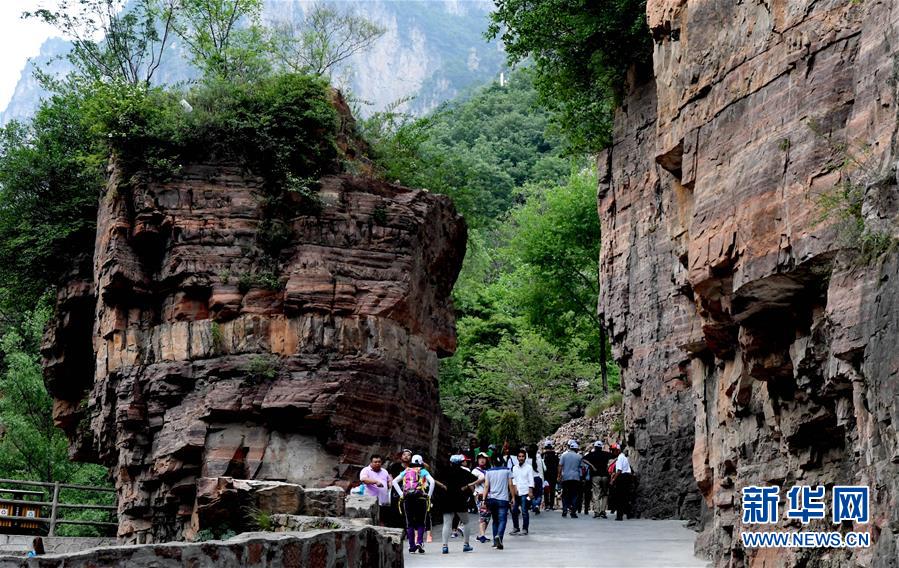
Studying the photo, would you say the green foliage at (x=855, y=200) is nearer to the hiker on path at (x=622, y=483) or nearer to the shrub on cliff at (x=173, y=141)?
the shrub on cliff at (x=173, y=141)

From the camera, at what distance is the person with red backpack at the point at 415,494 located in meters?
15.8

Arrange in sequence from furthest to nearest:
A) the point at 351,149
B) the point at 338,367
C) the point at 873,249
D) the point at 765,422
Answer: the point at 351,149, the point at 338,367, the point at 765,422, the point at 873,249

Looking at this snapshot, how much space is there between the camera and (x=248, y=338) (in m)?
20.6

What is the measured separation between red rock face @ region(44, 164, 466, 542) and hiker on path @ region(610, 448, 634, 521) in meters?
4.30

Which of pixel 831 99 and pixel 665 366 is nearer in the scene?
pixel 831 99

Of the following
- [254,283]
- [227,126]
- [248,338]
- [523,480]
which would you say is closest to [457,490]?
[523,480]

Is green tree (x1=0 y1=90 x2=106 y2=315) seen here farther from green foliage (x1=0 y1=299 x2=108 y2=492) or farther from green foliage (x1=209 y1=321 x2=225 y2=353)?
green foliage (x1=209 y1=321 x2=225 y2=353)

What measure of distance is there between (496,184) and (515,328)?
2057cm

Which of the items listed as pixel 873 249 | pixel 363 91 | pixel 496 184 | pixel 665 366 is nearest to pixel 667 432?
pixel 665 366

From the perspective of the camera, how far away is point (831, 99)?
1180 centimetres

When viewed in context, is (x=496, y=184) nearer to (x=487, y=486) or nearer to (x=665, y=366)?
(x=665, y=366)

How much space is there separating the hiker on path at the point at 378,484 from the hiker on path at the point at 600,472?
8.88 metres

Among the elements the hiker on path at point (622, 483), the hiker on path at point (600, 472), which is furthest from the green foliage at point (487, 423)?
the hiker on path at point (622, 483)

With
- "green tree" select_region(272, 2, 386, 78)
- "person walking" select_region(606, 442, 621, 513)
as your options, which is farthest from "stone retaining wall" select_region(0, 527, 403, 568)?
"green tree" select_region(272, 2, 386, 78)
